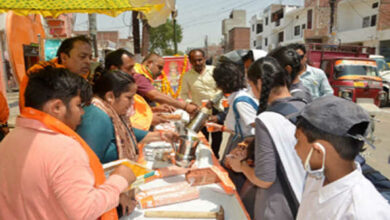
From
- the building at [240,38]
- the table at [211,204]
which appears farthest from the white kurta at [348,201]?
the building at [240,38]

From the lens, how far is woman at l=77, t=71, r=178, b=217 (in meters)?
1.43

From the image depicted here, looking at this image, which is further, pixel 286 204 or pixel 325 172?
pixel 286 204

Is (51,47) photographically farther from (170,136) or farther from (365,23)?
(365,23)

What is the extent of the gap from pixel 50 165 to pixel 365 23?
28.0 meters

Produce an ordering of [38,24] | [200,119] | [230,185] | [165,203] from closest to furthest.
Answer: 1. [165,203]
2. [230,185]
3. [200,119]
4. [38,24]

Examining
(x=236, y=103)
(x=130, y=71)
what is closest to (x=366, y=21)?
(x=130, y=71)

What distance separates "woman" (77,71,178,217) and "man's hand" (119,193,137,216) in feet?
1.14

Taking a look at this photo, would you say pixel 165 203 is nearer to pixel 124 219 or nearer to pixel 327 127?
pixel 124 219

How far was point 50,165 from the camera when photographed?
0.89 metres

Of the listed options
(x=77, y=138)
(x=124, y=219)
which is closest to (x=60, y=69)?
(x=77, y=138)

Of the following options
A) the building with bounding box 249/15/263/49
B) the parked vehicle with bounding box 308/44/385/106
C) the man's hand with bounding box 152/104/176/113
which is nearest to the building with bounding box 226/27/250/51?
the building with bounding box 249/15/263/49

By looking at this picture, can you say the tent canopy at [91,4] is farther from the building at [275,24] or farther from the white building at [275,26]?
the building at [275,24]

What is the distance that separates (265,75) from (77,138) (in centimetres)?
104

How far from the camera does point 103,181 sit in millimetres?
1119
